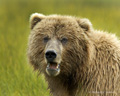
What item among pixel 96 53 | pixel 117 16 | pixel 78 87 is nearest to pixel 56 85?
pixel 78 87

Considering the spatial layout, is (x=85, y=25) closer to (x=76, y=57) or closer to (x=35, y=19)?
(x=76, y=57)

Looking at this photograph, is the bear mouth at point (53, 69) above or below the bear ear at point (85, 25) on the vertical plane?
below

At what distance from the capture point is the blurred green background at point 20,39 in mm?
6703

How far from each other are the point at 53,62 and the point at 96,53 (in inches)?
30.0

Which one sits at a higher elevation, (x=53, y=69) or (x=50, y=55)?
(x=50, y=55)

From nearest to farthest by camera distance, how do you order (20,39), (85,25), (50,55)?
(50,55) < (85,25) < (20,39)

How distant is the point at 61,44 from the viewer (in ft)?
18.8

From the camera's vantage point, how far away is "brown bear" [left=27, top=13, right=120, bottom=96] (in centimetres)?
575

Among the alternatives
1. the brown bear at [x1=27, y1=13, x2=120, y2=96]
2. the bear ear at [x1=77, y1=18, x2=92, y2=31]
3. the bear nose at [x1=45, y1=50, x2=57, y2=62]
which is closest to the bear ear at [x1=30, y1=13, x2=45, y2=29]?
the brown bear at [x1=27, y1=13, x2=120, y2=96]

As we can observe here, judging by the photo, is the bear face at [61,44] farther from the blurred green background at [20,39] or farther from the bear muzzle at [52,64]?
the blurred green background at [20,39]

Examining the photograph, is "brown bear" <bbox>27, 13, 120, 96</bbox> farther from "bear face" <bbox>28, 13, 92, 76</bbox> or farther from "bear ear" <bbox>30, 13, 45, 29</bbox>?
"bear ear" <bbox>30, 13, 45, 29</bbox>

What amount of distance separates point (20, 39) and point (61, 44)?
4.36 metres

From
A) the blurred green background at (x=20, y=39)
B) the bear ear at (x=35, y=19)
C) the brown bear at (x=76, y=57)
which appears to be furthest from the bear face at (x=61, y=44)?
the blurred green background at (x=20, y=39)

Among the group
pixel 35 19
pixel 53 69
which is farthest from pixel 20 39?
pixel 53 69
